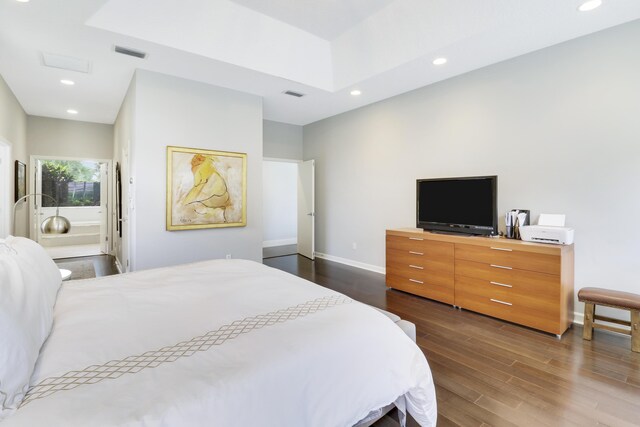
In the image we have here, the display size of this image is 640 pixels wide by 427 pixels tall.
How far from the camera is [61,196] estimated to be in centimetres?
811

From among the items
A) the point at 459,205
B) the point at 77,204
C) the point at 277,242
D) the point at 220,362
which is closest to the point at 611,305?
the point at 459,205

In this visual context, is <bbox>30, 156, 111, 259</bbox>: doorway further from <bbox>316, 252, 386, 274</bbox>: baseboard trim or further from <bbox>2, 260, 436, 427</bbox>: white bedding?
<bbox>2, 260, 436, 427</bbox>: white bedding

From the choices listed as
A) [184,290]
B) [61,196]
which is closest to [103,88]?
[184,290]

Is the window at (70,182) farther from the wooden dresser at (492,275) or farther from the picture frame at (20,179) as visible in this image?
the wooden dresser at (492,275)

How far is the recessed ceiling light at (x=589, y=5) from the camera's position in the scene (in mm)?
2459

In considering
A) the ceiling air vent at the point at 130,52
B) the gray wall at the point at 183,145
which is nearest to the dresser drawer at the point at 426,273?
the gray wall at the point at 183,145

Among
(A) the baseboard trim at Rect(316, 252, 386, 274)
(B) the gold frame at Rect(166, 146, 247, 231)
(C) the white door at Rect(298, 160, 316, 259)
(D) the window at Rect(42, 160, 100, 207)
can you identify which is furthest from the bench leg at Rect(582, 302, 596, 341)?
(D) the window at Rect(42, 160, 100, 207)

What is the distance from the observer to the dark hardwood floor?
1.79 m

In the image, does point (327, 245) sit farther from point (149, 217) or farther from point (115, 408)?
point (115, 408)

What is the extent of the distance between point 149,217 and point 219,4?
2545mm

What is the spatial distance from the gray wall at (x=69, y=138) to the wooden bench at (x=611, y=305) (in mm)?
8046

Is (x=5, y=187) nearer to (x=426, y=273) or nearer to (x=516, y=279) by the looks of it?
(x=426, y=273)

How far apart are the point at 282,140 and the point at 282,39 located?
2.59 meters

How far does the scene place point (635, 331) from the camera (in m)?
2.52
